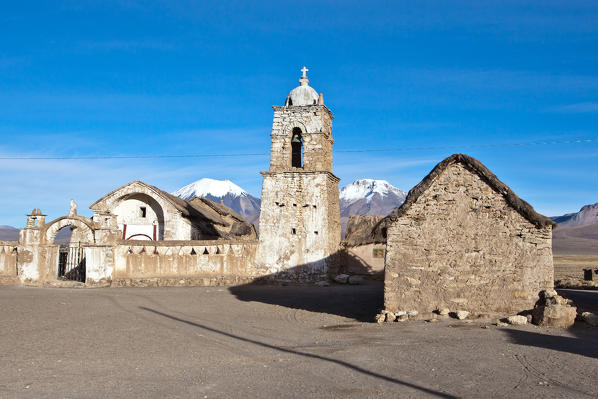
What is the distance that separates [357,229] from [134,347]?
22361 millimetres

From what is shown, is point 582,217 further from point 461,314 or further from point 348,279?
point 461,314

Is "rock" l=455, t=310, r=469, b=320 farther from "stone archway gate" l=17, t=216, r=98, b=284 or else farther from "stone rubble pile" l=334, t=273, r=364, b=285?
"stone archway gate" l=17, t=216, r=98, b=284

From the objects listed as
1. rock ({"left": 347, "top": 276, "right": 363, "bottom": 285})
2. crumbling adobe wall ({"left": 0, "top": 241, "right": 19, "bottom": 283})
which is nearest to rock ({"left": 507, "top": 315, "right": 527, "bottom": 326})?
rock ({"left": 347, "top": 276, "right": 363, "bottom": 285})

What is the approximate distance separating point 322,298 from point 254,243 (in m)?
7.05

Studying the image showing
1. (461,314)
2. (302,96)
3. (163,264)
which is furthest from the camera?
(302,96)

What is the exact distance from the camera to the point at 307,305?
17.0m

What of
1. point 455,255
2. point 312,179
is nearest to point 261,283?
point 312,179

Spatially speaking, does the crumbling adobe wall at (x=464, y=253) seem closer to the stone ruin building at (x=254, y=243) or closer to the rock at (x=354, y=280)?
the stone ruin building at (x=254, y=243)

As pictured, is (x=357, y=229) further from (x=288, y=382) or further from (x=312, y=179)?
(x=288, y=382)

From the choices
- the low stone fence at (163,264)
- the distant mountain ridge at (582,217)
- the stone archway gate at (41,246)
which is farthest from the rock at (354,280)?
the distant mountain ridge at (582,217)

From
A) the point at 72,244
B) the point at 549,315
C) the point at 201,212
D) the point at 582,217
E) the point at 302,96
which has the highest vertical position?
the point at 582,217

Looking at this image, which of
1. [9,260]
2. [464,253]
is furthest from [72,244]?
[464,253]

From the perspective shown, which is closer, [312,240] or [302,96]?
[312,240]

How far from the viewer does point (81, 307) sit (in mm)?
15992
